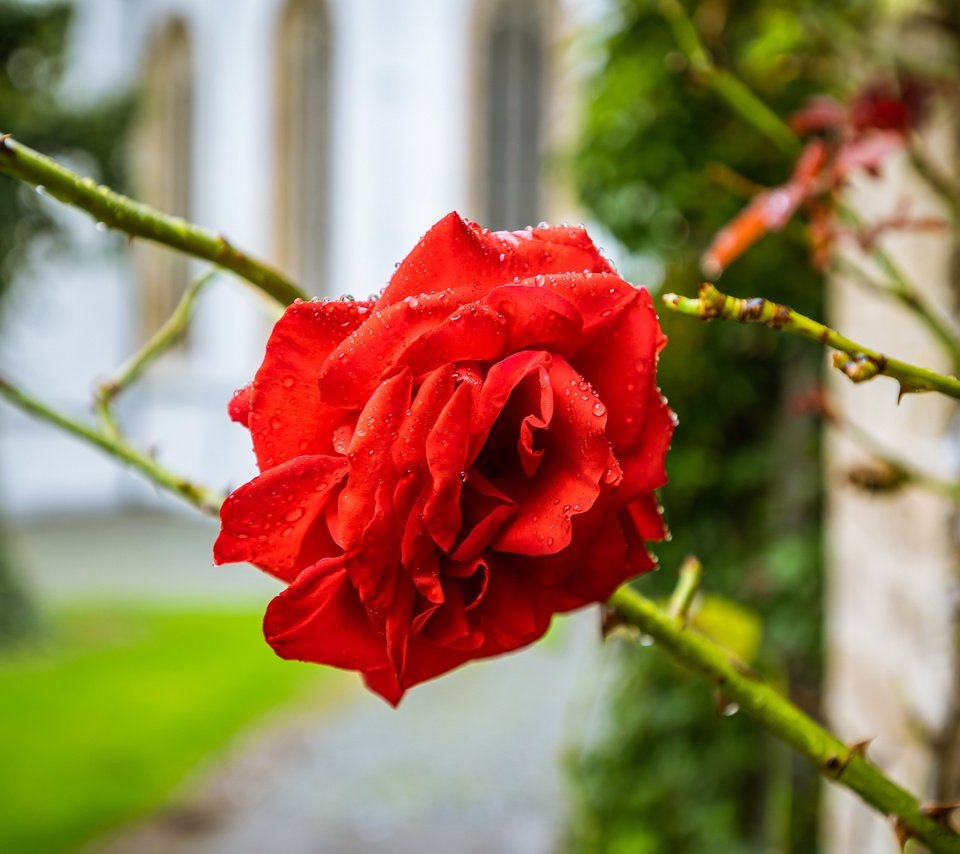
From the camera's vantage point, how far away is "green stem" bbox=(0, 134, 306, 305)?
0.29m

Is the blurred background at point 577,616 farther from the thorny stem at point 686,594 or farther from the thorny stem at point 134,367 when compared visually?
the thorny stem at point 686,594

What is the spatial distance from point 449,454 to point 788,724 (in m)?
0.17

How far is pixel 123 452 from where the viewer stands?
44 cm

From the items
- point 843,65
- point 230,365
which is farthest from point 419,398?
point 230,365

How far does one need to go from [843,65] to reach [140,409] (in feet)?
31.1

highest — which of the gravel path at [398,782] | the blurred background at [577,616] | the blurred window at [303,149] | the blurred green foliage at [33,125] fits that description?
the blurred window at [303,149]

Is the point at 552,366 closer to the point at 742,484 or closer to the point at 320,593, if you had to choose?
the point at 320,593

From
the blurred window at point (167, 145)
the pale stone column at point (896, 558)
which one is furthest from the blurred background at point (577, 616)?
the blurred window at point (167, 145)

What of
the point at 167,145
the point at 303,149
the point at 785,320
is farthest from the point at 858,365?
the point at 167,145

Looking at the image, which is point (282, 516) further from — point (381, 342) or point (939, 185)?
point (939, 185)

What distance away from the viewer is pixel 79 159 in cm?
567

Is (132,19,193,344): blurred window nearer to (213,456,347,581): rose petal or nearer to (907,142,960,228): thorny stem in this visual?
(907,142,960,228): thorny stem

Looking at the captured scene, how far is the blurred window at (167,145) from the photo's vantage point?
1000 cm

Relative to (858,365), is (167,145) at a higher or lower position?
higher
